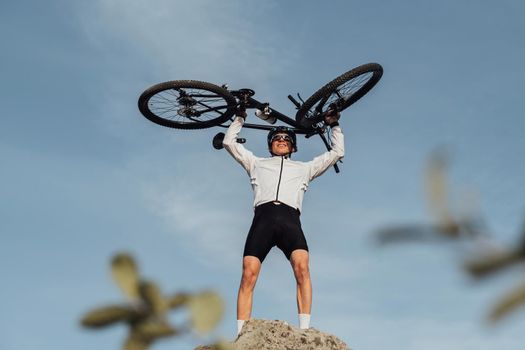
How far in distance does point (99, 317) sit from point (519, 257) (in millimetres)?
322

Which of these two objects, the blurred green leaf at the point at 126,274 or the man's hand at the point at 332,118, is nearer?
the blurred green leaf at the point at 126,274

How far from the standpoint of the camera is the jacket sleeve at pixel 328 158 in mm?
7602

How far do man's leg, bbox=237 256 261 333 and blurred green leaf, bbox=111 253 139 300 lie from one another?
248 inches

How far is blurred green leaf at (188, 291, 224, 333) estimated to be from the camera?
54cm

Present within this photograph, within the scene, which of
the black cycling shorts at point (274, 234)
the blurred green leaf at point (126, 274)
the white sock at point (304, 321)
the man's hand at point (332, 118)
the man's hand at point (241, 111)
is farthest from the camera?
the man's hand at point (241, 111)

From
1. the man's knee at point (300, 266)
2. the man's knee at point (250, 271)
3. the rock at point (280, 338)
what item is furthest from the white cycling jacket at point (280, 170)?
the rock at point (280, 338)

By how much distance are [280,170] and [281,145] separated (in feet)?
1.30

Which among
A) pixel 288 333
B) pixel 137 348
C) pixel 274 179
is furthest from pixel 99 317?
pixel 274 179

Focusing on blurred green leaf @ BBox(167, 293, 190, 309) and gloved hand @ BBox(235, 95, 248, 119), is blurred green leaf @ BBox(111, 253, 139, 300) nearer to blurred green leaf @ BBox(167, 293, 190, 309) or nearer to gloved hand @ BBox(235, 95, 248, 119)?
blurred green leaf @ BBox(167, 293, 190, 309)

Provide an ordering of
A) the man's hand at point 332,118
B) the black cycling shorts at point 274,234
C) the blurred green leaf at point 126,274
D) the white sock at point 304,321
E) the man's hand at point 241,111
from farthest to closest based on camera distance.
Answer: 1. the man's hand at point 241,111
2. the man's hand at point 332,118
3. the black cycling shorts at point 274,234
4. the white sock at point 304,321
5. the blurred green leaf at point 126,274

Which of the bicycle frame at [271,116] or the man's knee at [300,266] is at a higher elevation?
the bicycle frame at [271,116]

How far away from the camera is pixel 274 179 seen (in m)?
7.31

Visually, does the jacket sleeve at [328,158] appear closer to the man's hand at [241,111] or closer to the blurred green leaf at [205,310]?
the man's hand at [241,111]

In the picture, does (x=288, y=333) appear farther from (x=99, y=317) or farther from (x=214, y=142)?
(x=99, y=317)
